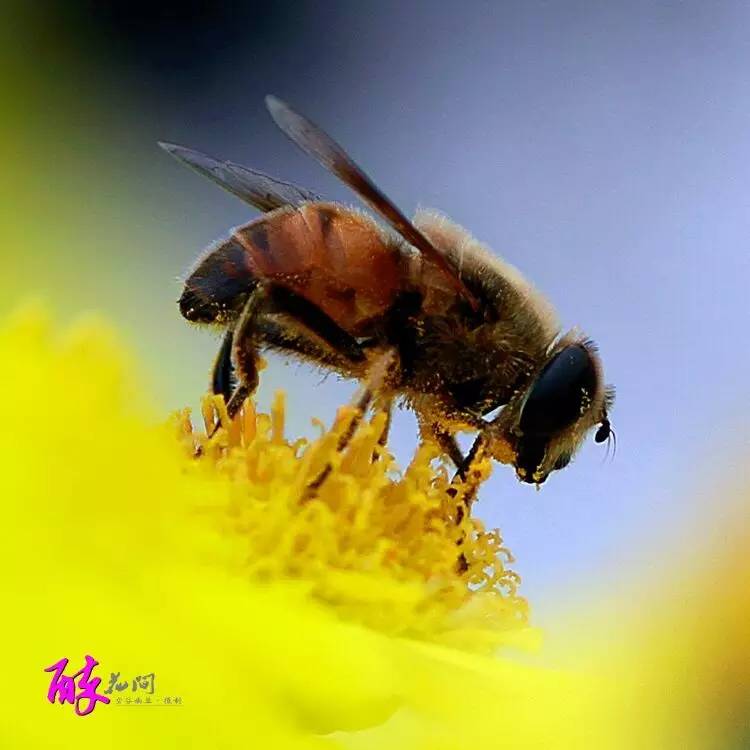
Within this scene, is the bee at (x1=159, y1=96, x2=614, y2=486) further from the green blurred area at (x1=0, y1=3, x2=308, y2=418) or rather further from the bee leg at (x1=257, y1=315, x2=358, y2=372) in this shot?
the green blurred area at (x1=0, y1=3, x2=308, y2=418)

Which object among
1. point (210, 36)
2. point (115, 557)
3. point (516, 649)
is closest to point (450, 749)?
point (516, 649)

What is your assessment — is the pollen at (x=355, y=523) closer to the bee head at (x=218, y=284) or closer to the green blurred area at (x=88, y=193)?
the bee head at (x=218, y=284)

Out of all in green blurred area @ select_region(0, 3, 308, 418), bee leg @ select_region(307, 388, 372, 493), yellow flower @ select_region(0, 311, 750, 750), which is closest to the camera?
yellow flower @ select_region(0, 311, 750, 750)

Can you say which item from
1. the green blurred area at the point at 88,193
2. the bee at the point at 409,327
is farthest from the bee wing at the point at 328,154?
the green blurred area at the point at 88,193

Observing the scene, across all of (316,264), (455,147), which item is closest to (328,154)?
(316,264)

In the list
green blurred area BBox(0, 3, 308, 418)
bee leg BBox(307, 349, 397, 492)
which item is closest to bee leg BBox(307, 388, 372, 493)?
bee leg BBox(307, 349, 397, 492)

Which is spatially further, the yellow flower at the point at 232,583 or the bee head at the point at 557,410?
the bee head at the point at 557,410
